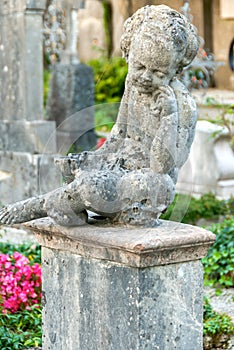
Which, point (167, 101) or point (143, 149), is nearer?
point (167, 101)

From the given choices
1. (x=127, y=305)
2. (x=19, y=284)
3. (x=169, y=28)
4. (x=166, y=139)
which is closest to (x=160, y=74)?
(x=169, y=28)

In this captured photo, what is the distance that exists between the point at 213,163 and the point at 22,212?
582 cm

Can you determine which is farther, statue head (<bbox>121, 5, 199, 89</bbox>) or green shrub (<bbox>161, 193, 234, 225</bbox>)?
green shrub (<bbox>161, 193, 234, 225</bbox>)

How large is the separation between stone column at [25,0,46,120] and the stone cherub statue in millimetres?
4486

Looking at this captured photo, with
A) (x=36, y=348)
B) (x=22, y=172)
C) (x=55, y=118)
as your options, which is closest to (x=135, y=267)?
(x=36, y=348)

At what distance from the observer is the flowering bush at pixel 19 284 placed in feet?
19.3

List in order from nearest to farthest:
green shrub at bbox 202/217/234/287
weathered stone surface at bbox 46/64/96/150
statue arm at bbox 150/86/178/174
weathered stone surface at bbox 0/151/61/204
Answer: statue arm at bbox 150/86/178/174 → green shrub at bbox 202/217/234/287 → weathered stone surface at bbox 0/151/61/204 → weathered stone surface at bbox 46/64/96/150

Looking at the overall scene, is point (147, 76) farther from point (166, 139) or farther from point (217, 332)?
point (217, 332)

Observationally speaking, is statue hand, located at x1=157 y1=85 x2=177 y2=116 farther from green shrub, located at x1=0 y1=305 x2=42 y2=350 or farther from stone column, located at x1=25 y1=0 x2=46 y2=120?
stone column, located at x1=25 y1=0 x2=46 y2=120

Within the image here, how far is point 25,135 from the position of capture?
877 cm

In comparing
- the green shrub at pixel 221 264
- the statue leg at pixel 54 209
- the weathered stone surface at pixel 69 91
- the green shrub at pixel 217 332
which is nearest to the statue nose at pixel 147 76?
the statue leg at pixel 54 209

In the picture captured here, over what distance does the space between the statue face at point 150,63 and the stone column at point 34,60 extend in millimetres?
4623

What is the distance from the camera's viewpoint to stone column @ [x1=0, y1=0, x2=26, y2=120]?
872 centimetres

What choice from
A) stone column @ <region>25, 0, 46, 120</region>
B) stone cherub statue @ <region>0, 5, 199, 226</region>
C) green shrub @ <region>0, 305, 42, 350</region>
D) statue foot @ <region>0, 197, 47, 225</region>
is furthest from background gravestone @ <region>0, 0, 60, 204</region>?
stone cherub statue @ <region>0, 5, 199, 226</region>
